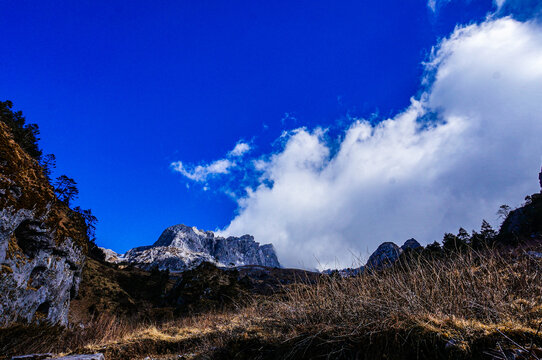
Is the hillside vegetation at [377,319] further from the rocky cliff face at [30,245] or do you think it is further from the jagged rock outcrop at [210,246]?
the jagged rock outcrop at [210,246]

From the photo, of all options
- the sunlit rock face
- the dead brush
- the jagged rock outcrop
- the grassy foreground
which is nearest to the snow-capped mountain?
the jagged rock outcrop

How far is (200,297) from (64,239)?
49.0 feet

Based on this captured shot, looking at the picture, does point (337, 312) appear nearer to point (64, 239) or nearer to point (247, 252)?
point (64, 239)

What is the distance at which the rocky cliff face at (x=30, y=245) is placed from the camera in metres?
9.15

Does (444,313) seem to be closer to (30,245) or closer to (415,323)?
(415,323)

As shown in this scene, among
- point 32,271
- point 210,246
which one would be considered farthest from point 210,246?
point 32,271

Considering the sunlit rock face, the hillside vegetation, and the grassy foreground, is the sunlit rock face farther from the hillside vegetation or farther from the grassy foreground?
the grassy foreground

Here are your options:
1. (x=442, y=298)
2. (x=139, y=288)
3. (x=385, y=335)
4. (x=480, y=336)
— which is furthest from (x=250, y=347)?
(x=139, y=288)

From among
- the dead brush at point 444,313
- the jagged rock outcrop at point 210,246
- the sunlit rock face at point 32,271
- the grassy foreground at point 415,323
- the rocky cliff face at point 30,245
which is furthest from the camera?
the jagged rock outcrop at point 210,246

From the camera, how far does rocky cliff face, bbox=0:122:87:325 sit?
915cm

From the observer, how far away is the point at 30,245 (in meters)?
10.9

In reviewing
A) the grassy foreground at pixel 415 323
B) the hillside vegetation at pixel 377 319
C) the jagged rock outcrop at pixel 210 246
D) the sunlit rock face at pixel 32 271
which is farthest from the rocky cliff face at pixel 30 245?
the jagged rock outcrop at pixel 210 246

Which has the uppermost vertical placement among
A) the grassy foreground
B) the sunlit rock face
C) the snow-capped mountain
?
the snow-capped mountain

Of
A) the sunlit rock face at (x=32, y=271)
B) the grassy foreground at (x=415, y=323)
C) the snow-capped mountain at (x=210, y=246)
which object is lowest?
the grassy foreground at (x=415, y=323)
